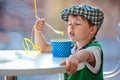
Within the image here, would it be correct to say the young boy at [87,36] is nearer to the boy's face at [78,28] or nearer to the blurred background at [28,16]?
the boy's face at [78,28]

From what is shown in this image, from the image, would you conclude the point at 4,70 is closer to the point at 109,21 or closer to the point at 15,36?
the point at 15,36

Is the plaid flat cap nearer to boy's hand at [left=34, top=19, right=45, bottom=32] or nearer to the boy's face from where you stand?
the boy's face

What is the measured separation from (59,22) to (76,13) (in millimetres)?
604

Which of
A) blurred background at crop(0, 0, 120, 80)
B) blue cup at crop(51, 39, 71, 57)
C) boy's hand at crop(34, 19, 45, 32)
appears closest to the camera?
blue cup at crop(51, 39, 71, 57)

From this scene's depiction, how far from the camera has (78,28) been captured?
3.98 ft

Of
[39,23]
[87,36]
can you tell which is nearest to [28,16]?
[39,23]

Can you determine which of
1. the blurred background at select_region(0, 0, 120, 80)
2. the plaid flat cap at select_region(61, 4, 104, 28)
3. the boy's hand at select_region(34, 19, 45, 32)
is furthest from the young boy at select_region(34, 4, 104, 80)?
the blurred background at select_region(0, 0, 120, 80)

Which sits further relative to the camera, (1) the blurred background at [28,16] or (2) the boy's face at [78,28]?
(1) the blurred background at [28,16]

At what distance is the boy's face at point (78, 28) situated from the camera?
3.99 feet

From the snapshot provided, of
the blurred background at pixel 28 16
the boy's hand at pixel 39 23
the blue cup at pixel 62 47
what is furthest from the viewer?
the blurred background at pixel 28 16

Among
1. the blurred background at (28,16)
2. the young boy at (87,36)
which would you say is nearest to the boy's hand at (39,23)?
the young boy at (87,36)

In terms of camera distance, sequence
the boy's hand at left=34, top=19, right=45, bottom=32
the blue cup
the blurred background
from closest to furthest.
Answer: the blue cup
the boy's hand at left=34, top=19, right=45, bottom=32
the blurred background

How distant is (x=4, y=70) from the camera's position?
2.83 feet

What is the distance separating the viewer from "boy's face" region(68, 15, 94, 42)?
1215 millimetres
